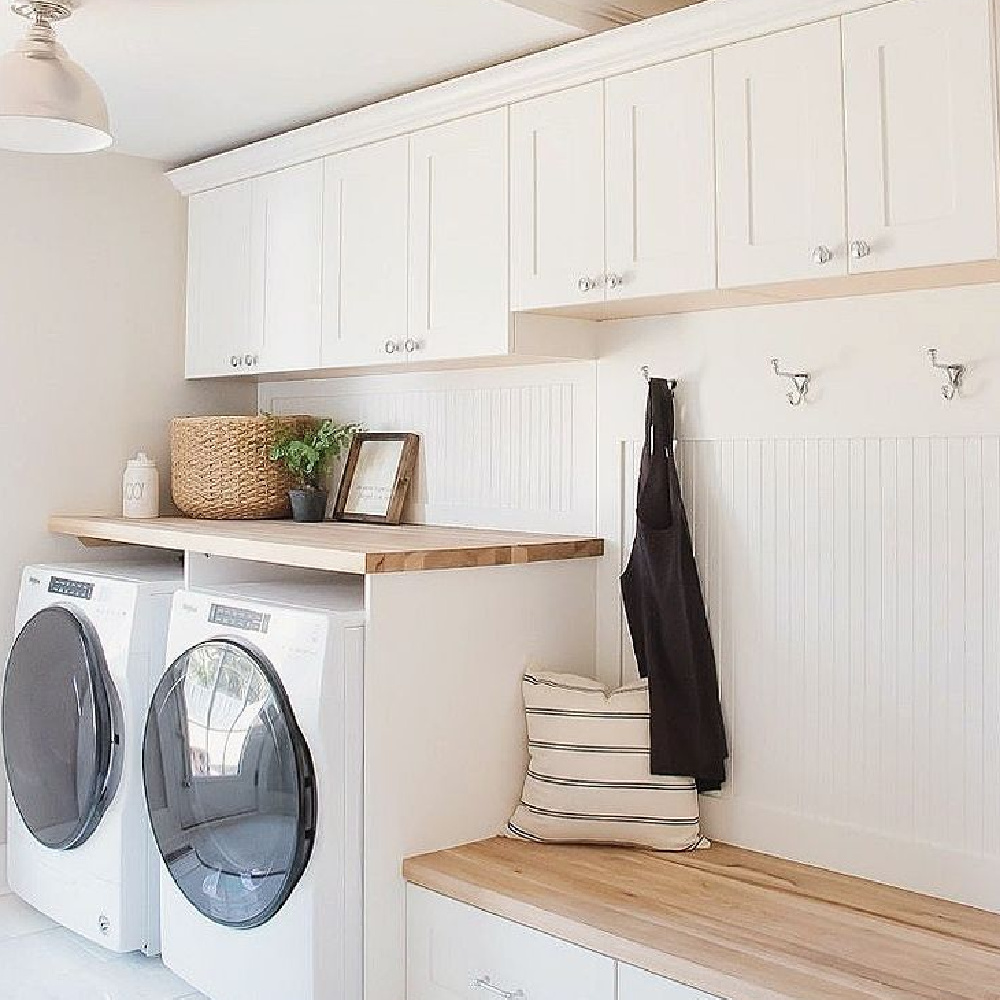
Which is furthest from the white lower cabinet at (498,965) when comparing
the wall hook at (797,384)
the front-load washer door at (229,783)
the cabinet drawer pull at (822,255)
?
the cabinet drawer pull at (822,255)

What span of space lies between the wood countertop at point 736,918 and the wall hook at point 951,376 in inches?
37.9

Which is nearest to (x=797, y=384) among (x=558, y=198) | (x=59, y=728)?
(x=558, y=198)

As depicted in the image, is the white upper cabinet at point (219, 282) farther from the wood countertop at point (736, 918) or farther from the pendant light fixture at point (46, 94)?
the wood countertop at point (736, 918)

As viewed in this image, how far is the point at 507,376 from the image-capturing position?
125 inches

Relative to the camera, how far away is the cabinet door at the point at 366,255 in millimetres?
3076

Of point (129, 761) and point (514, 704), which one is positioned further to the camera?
point (129, 761)

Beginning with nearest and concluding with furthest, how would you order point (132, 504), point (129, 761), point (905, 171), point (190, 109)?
1. point (905, 171)
2. point (129, 761)
3. point (190, 109)
4. point (132, 504)

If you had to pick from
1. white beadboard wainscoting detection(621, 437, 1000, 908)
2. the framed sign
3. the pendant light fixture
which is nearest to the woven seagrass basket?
the framed sign

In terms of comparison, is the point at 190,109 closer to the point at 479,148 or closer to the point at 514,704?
the point at 479,148

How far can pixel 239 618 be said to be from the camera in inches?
106

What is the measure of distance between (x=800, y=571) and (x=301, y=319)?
61.9 inches

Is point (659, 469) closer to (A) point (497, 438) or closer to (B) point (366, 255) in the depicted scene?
(A) point (497, 438)

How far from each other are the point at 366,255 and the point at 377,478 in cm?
65

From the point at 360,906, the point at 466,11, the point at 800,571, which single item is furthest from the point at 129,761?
the point at 466,11
